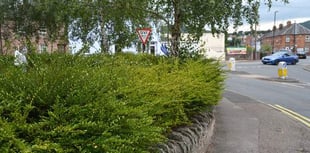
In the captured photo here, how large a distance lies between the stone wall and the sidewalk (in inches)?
17.3

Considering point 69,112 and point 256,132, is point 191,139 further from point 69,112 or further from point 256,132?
point 256,132

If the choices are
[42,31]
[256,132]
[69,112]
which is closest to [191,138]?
[69,112]

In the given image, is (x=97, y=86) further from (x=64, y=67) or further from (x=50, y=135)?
(x=50, y=135)

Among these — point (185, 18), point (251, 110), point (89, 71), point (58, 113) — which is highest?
point (185, 18)

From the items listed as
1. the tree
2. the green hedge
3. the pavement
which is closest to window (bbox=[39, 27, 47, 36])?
the tree

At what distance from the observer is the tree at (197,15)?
9883mm

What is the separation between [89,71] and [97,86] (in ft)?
1.45

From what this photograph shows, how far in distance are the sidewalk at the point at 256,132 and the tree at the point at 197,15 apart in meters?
2.15

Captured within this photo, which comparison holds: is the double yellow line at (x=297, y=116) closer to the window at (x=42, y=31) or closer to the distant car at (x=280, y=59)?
the window at (x=42, y=31)

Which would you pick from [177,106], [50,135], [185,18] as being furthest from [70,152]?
[185,18]

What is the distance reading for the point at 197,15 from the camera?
10.1 meters

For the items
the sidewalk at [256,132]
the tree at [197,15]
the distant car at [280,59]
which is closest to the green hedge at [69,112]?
the sidewalk at [256,132]

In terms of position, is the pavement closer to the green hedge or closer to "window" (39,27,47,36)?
the green hedge

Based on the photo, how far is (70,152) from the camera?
105 inches
